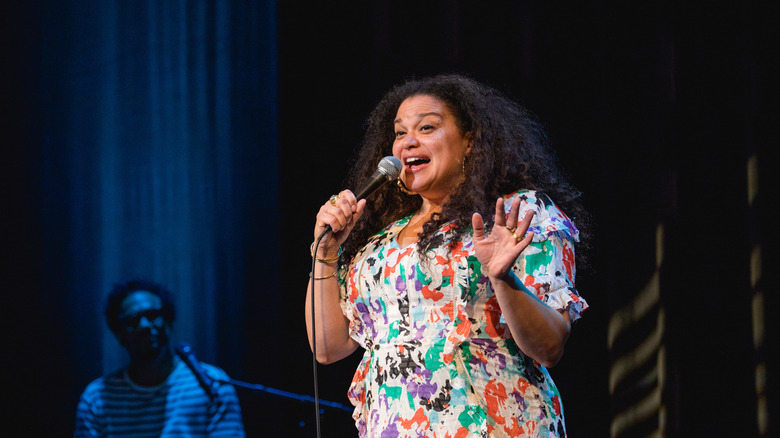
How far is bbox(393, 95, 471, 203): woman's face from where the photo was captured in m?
1.70

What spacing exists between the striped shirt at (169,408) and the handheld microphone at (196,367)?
3 cm

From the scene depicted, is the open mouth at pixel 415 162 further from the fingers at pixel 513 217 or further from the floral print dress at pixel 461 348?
the fingers at pixel 513 217

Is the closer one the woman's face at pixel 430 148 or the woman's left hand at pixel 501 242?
the woman's left hand at pixel 501 242

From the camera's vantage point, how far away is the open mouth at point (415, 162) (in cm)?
171

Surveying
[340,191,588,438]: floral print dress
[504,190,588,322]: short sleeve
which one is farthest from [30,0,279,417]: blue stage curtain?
[504,190,588,322]: short sleeve

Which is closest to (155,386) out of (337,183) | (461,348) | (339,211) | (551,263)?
(337,183)

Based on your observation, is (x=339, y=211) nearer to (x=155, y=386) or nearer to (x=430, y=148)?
(x=430, y=148)

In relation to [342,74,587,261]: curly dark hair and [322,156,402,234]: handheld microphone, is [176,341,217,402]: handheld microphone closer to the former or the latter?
[342,74,587,261]: curly dark hair

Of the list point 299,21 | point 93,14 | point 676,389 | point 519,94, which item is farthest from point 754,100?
point 93,14

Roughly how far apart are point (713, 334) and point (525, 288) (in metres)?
1.48

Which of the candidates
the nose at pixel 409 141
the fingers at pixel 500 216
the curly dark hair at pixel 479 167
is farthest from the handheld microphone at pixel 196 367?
the fingers at pixel 500 216

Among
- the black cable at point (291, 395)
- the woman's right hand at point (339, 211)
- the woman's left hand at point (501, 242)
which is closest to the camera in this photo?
the woman's left hand at point (501, 242)

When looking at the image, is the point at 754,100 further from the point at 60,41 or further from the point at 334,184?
the point at 60,41

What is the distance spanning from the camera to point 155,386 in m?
2.70
